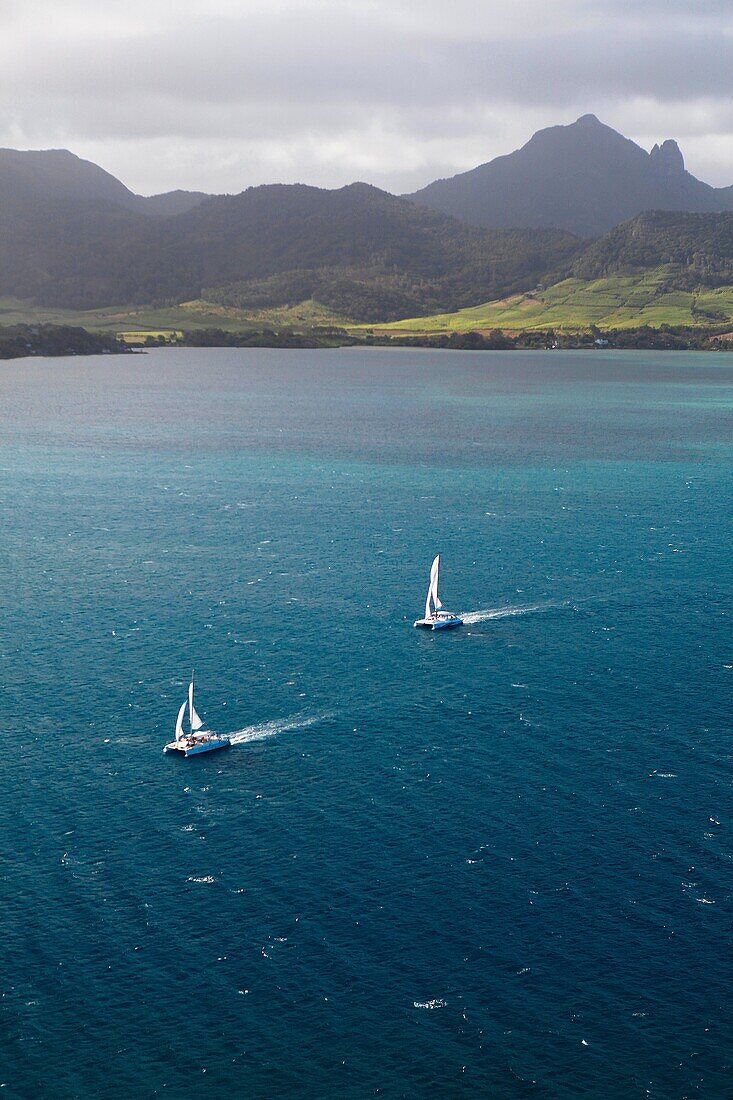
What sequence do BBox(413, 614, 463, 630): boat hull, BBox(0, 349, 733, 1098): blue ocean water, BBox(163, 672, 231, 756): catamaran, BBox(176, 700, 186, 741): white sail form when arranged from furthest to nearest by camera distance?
1. BBox(413, 614, 463, 630): boat hull
2. BBox(176, 700, 186, 741): white sail
3. BBox(163, 672, 231, 756): catamaran
4. BBox(0, 349, 733, 1098): blue ocean water

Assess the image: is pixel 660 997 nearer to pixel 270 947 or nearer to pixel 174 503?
pixel 270 947

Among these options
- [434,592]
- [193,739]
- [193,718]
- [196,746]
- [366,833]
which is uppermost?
[434,592]

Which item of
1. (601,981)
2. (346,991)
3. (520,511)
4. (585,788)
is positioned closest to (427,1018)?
(346,991)

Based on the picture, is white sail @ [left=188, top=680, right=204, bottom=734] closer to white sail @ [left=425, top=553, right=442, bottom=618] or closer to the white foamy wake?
the white foamy wake

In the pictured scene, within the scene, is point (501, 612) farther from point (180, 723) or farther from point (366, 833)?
point (366, 833)

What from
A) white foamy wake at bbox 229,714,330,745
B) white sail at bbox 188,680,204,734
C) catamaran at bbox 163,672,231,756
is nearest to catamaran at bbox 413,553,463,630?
white foamy wake at bbox 229,714,330,745

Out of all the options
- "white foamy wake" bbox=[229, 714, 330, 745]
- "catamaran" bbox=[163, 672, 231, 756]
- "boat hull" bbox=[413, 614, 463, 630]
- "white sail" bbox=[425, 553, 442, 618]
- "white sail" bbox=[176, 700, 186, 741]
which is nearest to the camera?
"catamaran" bbox=[163, 672, 231, 756]

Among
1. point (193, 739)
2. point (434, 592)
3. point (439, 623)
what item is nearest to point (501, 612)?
point (434, 592)
